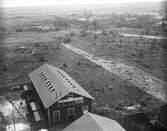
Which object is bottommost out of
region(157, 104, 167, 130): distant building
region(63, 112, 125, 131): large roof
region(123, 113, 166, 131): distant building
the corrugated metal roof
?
the corrugated metal roof

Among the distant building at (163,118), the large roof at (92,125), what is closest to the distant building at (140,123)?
the distant building at (163,118)

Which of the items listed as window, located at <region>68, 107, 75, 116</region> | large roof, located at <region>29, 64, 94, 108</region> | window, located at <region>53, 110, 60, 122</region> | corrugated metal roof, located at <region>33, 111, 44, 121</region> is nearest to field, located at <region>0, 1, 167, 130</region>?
window, located at <region>68, 107, 75, 116</region>

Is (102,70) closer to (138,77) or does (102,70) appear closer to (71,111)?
(138,77)

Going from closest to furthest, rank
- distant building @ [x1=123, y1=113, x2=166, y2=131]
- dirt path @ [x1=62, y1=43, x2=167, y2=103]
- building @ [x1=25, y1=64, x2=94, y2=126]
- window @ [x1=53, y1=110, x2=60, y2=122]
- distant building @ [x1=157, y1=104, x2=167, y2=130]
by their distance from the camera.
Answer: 1. distant building @ [x1=157, y1=104, x2=167, y2=130]
2. distant building @ [x1=123, y1=113, x2=166, y2=131]
3. building @ [x1=25, y1=64, x2=94, y2=126]
4. window @ [x1=53, y1=110, x2=60, y2=122]
5. dirt path @ [x1=62, y1=43, x2=167, y2=103]

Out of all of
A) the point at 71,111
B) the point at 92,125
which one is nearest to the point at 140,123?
the point at 92,125

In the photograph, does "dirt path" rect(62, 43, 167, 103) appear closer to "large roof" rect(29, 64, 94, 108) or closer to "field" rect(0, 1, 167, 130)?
"field" rect(0, 1, 167, 130)

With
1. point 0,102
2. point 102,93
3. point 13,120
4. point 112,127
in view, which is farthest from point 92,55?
point 112,127
